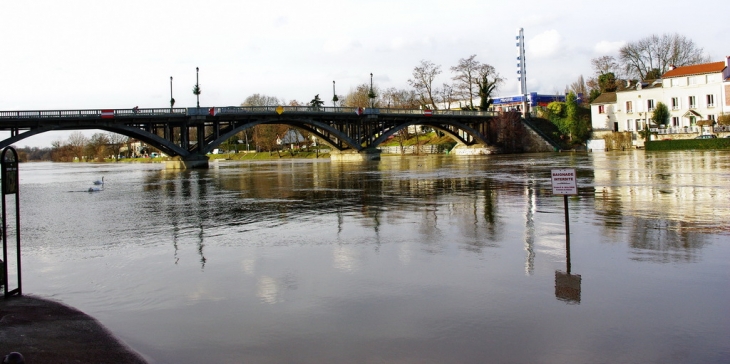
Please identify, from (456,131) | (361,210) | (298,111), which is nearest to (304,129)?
(298,111)

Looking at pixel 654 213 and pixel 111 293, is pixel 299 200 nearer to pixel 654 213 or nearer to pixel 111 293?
pixel 654 213

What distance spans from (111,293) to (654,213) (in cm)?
1351

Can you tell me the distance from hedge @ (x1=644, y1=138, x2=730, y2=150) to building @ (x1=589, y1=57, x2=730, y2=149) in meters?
5.28

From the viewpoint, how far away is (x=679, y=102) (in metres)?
86.8

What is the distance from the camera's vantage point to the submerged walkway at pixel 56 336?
6.15m

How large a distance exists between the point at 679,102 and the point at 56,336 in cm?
9481

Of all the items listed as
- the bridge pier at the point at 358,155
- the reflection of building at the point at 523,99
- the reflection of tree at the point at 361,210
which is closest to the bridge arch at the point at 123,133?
the bridge pier at the point at 358,155

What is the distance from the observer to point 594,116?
102m

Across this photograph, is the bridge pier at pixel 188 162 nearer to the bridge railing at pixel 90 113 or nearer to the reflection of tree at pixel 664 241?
the bridge railing at pixel 90 113

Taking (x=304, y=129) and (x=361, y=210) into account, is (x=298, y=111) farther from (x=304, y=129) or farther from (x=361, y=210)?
(x=361, y=210)

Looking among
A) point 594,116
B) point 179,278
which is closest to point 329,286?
point 179,278

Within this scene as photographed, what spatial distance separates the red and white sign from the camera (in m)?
10.9

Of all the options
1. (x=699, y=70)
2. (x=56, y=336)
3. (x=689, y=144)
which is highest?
(x=699, y=70)

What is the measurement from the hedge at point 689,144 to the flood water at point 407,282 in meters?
59.2
